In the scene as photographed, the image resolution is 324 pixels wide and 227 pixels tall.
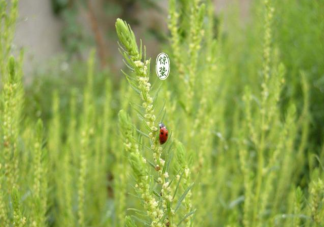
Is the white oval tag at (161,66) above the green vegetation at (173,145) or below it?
above

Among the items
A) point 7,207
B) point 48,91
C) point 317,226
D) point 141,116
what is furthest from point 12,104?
point 48,91

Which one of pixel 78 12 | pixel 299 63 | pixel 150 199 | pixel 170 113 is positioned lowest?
pixel 78 12

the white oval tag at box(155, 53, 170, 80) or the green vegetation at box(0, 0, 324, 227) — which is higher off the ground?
the white oval tag at box(155, 53, 170, 80)

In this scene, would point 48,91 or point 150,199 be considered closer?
point 150,199

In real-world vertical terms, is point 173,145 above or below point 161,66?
below

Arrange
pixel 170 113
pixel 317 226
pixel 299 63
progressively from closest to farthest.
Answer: pixel 317 226 → pixel 170 113 → pixel 299 63

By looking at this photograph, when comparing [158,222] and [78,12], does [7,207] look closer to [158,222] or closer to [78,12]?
[158,222]

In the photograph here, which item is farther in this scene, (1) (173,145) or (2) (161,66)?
(1) (173,145)

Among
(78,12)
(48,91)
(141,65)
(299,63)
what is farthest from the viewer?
(78,12)

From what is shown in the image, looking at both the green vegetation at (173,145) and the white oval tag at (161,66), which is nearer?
the green vegetation at (173,145)

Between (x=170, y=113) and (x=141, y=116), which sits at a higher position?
(x=141, y=116)

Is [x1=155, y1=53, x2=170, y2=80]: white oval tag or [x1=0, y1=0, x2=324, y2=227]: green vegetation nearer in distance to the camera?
[x1=0, y1=0, x2=324, y2=227]: green vegetation
